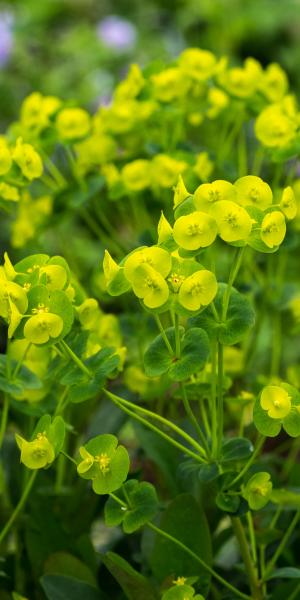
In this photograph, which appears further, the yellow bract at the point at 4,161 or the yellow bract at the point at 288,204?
the yellow bract at the point at 4,161

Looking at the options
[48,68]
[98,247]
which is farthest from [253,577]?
[48,68]

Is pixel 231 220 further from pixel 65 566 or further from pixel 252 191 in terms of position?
pixel 65 566

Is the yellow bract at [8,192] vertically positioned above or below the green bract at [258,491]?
above

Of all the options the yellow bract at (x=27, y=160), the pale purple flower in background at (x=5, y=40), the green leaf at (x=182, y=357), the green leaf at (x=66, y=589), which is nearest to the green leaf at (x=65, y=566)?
the green leaf at (x=66, y=589)

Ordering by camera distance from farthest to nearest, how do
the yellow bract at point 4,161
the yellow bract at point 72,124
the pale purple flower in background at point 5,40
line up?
the pale purple flower in background at point 5,40
the yellow bract at point 72,124
the yellow bract at point 4,161

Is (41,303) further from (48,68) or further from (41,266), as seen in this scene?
(48,68)

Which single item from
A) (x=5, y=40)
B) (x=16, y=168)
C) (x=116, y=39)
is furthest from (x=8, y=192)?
(x=116, y=39)

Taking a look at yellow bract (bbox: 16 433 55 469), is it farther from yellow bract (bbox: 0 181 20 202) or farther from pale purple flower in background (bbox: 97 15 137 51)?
pale purple flower in background (bbox: 97 15 137 51)

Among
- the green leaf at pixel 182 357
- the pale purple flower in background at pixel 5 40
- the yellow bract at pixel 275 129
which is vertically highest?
the yellow bract at pixel 275 129

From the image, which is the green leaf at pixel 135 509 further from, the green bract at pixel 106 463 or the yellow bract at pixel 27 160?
the yellow bract at pixel 27 160
